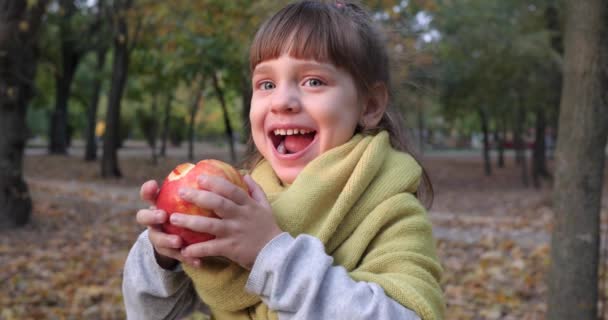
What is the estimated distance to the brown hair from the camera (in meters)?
1.53

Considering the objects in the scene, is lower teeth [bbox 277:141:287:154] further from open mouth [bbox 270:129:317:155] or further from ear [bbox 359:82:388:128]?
ear [bbox 359:82:388:128]

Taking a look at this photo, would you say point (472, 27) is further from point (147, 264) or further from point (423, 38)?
point (147, 264)

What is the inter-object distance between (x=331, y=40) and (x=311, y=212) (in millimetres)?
452

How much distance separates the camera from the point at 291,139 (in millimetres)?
1603

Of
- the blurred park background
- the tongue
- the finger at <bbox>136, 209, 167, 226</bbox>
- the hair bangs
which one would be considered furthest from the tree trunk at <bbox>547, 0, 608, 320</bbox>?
the finger at <bbox>136, 209, 167, 226</bbox>

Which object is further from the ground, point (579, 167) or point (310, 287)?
point (310, 287)

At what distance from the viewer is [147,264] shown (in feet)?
4.97

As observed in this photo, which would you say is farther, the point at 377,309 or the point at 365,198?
the point at 365,198

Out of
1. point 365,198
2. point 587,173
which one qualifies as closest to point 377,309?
point 365,198

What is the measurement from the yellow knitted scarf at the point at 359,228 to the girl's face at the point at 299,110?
0.23 feet

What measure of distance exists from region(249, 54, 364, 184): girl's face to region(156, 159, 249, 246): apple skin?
24 centimetres

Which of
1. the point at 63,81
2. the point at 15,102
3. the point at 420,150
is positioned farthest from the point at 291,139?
the point at 63,81

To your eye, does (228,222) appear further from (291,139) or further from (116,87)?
(116,87)

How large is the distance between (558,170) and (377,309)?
9.49 ft
